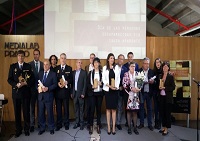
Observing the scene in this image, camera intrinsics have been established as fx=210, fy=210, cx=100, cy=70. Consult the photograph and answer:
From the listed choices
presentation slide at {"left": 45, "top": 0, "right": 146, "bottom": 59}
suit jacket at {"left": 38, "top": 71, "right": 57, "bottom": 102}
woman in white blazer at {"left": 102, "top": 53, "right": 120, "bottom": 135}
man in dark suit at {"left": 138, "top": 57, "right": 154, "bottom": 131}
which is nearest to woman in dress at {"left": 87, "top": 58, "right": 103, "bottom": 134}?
woman in white blazer at {"left": 102, "top": 53, "right": 120, "bottom": 135}

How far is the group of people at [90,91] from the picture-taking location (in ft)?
13.8

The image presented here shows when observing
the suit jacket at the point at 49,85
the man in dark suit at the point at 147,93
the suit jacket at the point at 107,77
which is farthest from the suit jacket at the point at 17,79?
the man in dark suit at the point at 147,93

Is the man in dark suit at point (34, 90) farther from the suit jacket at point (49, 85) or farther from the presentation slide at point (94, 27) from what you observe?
the presentation slide at point (94, 27)

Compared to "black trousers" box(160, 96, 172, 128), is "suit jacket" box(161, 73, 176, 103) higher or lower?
Result: higher

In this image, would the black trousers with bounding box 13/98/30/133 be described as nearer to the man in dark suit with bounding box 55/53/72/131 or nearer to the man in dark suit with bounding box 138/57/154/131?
the man in dark suit with bounding box 55/53/72/131

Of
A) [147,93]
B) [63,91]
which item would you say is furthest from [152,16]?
[63,91]

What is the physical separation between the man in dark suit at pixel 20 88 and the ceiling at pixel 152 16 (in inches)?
114

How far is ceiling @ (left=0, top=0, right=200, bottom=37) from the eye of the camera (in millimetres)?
7234

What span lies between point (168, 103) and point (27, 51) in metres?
3.93

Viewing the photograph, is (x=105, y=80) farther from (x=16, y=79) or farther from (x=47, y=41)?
(x=47, y=41)

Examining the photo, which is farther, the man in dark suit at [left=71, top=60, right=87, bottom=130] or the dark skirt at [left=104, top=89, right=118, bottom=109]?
the man in dark suit at [left=71, top=60, right=87, bottom=130]

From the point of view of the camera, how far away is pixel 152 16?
31.4 ft

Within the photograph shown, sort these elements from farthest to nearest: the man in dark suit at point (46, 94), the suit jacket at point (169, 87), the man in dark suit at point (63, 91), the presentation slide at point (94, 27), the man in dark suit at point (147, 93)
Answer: the presentation slide at point (94, 27) → the man in dark suit at point (147, 93) → the man in dark suit at point (63, 91) → the man in dark suit at point (46, 94) → the suit jacket at point (169, 87)

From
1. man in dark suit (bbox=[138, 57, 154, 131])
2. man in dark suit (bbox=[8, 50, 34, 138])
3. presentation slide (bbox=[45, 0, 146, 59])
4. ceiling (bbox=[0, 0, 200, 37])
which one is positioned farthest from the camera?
ceiling (bbox=[0, 0, 200, 37])
